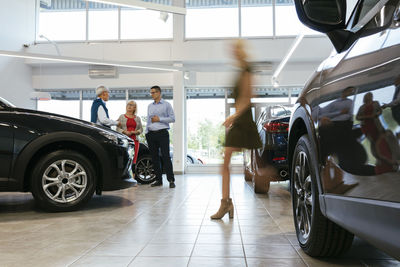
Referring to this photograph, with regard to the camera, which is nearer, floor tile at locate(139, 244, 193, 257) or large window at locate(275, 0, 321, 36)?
floor tile at locate(139, 244, 193, 257)

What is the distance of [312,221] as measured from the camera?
6.66 ft

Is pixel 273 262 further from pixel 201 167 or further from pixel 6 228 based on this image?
pixel 201 167

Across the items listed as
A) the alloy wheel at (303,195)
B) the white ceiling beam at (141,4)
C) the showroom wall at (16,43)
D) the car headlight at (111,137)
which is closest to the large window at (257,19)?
the white ceiling beam at (141,4)

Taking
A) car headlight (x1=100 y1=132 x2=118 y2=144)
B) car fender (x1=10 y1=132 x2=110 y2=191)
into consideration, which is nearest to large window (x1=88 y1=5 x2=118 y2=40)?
car headlight (x1=100 y1=132 x2=118 y2=144)

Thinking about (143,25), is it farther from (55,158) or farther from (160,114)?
(55,158)

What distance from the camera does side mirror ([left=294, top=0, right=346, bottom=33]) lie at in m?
1.62

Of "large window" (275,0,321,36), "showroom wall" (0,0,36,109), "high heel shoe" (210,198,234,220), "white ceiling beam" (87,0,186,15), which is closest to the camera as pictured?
"high heel shoe" (210,198,234,220)

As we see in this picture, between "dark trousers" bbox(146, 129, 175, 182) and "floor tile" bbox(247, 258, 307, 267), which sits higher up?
"dark trousers" bbox(146, 129, 175, 182)

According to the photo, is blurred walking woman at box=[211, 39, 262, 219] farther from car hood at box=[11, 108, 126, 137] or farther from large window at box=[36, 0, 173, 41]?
large window at box=[36, 0, 173, 41]

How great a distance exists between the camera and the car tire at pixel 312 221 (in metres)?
1.98

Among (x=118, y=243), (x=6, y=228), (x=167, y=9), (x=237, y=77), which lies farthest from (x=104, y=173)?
(x=167, y=9)

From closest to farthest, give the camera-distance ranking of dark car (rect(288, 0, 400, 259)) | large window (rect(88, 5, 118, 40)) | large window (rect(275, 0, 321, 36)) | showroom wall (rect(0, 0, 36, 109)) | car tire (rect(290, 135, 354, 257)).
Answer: dark car (rect(288, 0, 400, 259)) → car tire (rect(290, 135, 354, 257)) → showroom wall (rect(0, 0, 36, 109)) → large window (rect(275, 0, 321, 36)) → large window (rect(88, 5, 118, 40))

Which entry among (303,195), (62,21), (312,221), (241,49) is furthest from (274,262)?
(62,21)

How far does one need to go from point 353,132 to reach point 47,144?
10.3 feet
